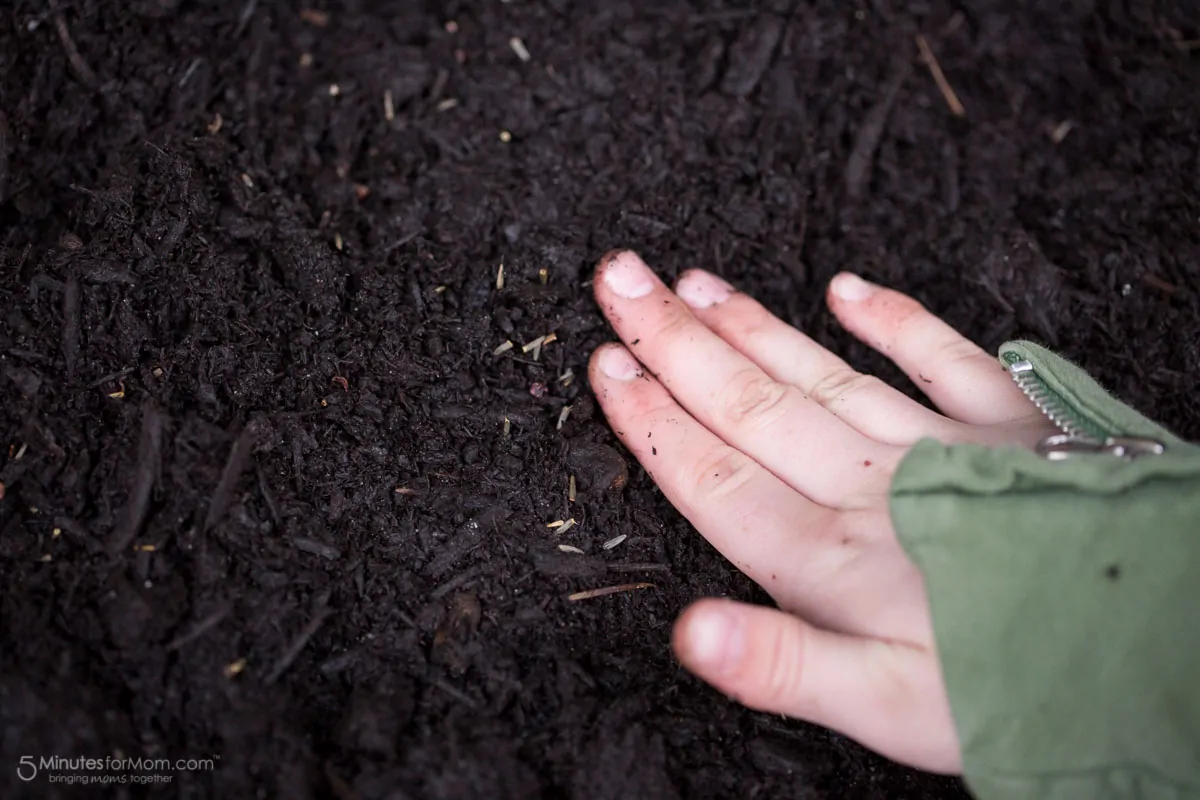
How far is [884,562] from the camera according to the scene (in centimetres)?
173

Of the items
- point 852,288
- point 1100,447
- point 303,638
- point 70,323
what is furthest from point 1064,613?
point 70,323

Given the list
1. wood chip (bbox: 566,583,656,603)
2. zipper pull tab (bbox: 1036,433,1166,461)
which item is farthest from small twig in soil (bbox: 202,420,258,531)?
zipper pull tab (bbox: 1036,433,1166,461)

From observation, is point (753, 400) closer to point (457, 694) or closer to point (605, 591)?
point (605, 591)

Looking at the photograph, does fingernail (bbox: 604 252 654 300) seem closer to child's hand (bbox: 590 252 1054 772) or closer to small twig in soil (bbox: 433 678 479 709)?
child's hand (bbox: 590 252 1054 772)

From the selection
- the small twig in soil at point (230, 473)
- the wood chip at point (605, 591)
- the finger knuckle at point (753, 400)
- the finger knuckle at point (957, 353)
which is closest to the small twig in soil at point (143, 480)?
the small twig in soil at point (230, 473)

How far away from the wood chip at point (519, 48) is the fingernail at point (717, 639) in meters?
1.86

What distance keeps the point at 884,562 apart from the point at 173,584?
1.38m

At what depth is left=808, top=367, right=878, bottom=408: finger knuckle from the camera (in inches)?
86.2

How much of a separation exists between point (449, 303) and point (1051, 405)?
1420 mm

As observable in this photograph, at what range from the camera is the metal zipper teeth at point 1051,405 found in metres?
1.79

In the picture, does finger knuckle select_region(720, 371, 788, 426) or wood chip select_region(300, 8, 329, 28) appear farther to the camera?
wood chip select_region(300, 8, 329, 28)

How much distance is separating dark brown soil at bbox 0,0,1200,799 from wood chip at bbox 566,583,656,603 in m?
0.02

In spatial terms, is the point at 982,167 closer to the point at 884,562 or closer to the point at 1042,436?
the point at 1042,436

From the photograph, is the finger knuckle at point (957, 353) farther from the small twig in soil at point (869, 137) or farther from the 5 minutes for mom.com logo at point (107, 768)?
the 5 minutes for mom.com logo at point (107, 768)
